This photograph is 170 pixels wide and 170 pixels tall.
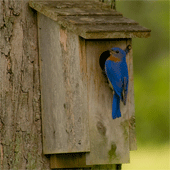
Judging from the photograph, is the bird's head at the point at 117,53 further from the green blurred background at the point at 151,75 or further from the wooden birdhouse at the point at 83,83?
the green blurred background at the point at 151,75

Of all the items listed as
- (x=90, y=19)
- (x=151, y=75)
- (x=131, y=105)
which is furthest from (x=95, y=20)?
(x=151, y=75)

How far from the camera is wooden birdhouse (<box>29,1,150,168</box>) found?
145 inches

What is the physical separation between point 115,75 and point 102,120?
0.40m

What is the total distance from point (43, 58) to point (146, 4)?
650 cm

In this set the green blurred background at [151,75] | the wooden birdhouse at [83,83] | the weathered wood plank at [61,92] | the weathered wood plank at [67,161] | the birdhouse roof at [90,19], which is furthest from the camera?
the green blurred background at [151,75]

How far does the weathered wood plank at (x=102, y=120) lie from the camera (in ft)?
12.3

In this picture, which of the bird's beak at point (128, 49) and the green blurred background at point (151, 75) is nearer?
the bird's beak at point (128, 49)

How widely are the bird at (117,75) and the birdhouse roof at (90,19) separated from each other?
0.22 metres

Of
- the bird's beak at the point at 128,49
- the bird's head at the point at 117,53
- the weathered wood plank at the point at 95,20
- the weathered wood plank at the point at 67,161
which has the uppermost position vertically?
the weathered wood plank at the point at 95,20

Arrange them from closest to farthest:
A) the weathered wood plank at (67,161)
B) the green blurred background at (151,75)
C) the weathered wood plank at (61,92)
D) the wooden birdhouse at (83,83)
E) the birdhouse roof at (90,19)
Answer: the birdhouse roof at (90,19) → the wooden birdhouse at (83,83) → the weathered wood plank at (61,92) → the weathered wood plank at (67,161) → the green blurred background at (151,75)

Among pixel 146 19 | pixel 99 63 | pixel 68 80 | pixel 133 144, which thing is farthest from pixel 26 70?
pixel 146 19

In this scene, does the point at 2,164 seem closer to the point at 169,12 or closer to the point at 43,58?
the point at 43,58

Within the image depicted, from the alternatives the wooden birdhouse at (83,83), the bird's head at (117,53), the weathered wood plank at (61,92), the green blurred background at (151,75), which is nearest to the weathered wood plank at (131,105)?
the wooden birdhouse at (83,83)

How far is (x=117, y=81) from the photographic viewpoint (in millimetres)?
3713
